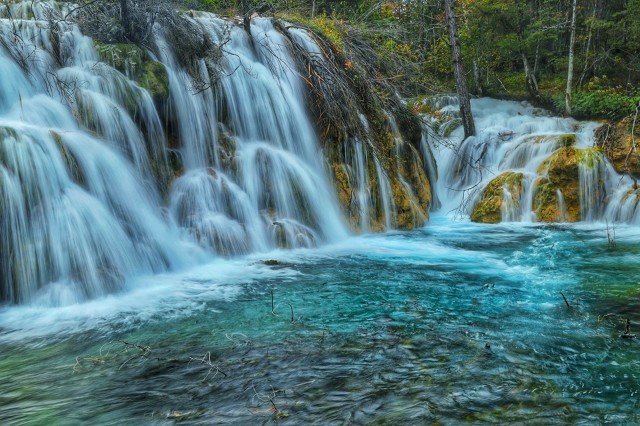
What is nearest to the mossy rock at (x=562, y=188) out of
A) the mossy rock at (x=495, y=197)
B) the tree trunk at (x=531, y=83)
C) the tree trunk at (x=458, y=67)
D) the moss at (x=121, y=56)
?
the mossy rock at (x=495, y=197)

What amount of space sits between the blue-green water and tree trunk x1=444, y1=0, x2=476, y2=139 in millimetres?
9012

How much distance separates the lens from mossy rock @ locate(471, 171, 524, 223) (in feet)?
37.6

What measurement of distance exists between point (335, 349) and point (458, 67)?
12499mm

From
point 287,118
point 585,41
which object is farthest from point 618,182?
point 585,41

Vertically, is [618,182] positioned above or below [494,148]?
below

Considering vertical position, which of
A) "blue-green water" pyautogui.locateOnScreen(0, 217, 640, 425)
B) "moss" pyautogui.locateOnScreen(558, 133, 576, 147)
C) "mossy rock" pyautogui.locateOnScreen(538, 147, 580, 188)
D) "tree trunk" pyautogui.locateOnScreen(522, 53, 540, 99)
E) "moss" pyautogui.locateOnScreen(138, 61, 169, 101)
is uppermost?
"tree trunk" pyautogui.locateOnScreen(522, 53, 540, 99)

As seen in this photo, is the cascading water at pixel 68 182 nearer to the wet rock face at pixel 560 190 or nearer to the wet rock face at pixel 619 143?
the wet rock face at pixel 560 190

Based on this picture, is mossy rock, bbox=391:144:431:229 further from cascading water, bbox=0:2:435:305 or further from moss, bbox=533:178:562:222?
moss, bbox=533:178:562:222

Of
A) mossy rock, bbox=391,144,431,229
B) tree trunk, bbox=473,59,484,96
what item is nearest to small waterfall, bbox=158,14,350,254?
mossy rock, bbox=391,144,431,229

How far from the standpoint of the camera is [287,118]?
9523mm

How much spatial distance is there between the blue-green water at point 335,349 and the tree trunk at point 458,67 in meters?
9.01

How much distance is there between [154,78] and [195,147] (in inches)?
50.6

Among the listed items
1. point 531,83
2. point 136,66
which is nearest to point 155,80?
point 136,66

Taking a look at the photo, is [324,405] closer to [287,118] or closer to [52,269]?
[52,269]
